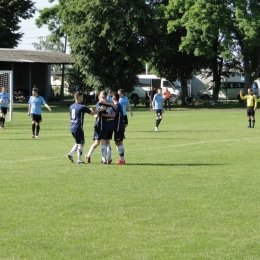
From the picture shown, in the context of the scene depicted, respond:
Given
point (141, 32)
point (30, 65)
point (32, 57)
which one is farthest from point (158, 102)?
point (32, 57)

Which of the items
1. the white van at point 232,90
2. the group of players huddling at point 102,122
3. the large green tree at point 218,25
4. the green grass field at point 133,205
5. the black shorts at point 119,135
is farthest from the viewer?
the white van at point 232,90

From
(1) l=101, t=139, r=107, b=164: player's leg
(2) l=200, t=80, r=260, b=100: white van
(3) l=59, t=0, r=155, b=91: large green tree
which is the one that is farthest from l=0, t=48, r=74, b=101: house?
(1) l=101, t=139, r=107, b=164: player's leg

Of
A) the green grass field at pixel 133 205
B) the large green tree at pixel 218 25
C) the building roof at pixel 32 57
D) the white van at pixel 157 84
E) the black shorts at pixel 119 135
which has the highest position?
the large green tree at pixel 218 25

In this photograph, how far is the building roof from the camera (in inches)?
2464

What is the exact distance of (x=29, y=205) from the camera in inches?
455

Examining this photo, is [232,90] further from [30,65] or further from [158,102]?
[158,102]

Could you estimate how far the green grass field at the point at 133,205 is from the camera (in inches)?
343

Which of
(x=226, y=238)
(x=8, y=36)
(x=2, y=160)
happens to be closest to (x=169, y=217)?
(x=226, y=238)

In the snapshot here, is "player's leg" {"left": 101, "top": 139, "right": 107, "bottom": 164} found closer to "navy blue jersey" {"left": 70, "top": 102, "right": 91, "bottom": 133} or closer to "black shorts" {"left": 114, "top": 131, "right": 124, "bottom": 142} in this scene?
"black shorts" {"left": 114, "top": 131, "right": 124, "bottom": 142}

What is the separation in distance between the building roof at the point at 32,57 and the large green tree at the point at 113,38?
9.29 feet

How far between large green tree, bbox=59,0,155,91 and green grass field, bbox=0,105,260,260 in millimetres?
39551

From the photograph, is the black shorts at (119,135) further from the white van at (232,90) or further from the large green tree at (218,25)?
the white van at (232,90)

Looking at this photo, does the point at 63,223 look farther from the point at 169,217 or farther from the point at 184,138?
the point at 184,138

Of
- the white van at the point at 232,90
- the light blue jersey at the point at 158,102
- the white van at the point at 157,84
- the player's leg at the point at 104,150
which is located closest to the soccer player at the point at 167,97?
the white van at the point at 157,84
